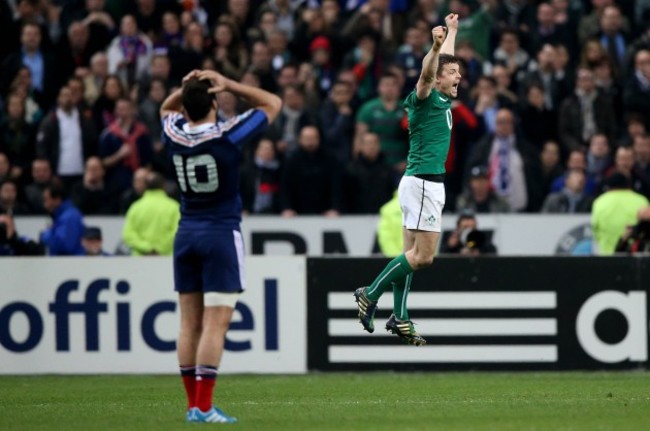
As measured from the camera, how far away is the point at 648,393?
558 inches

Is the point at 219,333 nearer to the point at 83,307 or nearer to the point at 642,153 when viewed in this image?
the point at 83,307

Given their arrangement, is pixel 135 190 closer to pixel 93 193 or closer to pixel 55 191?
pixel 93 193

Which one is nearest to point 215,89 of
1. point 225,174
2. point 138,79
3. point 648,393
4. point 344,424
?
point 225,174

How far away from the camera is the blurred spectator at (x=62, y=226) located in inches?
746

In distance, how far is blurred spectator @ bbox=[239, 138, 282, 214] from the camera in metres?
21.1

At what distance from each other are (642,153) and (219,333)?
1043 cm

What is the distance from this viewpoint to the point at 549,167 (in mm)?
21172

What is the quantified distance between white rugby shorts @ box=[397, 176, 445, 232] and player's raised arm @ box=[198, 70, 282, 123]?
2313mm

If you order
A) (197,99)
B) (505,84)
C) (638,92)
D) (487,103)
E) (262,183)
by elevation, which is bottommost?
(262,183)

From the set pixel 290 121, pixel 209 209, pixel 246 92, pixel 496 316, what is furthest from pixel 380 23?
pixel 209 209

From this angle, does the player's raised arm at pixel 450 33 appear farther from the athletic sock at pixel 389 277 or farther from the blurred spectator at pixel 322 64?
the blurred spectator at pixel 322 64

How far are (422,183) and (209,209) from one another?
2.68 metres

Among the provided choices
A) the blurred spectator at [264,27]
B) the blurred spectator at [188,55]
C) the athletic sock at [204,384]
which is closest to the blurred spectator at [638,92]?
the blurred spectator at [264,27]

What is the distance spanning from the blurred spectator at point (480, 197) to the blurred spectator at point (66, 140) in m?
5.16
